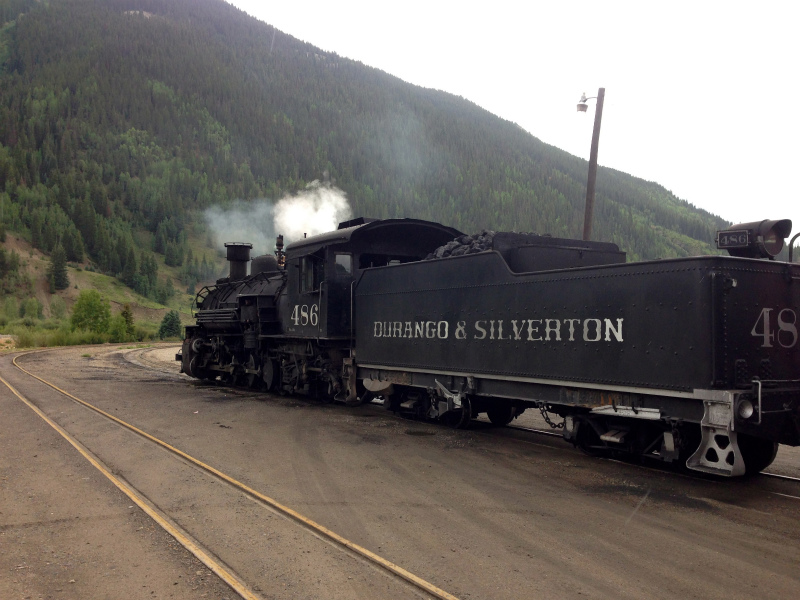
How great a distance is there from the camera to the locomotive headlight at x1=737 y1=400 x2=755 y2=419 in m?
6.19

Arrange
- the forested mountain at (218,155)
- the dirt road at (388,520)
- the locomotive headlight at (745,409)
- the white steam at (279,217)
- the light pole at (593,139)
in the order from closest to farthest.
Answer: the dirt road at (388,520)
the locomotive headlight at (745,409)
the light pole at (593,139)
the white steam at (279,217)
the forested mountain at (218,155)

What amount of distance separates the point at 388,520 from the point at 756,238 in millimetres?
4876

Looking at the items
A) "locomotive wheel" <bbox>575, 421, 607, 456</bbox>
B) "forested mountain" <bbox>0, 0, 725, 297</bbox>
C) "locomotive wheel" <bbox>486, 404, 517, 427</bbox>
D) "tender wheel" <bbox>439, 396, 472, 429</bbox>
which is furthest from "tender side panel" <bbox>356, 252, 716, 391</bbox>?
"forested mountain" <bbox>0, 0, 725, 297</bbox>

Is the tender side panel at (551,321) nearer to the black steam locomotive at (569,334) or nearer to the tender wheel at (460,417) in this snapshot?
the black steam locomotive at (569,334)

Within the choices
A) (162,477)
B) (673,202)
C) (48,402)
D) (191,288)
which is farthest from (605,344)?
(673,202)

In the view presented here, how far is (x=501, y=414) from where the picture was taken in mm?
10594

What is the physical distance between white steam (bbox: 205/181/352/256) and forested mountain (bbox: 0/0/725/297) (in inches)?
255

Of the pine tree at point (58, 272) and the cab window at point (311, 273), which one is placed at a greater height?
the pine tree at point (58, 272)

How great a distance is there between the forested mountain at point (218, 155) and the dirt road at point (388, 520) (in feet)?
280

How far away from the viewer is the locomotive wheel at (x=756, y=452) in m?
7.12

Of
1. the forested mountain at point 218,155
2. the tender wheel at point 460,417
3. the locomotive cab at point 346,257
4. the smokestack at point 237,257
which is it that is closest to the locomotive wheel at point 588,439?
the tender wheel at point 460,417

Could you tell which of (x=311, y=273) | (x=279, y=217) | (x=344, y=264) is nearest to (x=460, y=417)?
(x=344, y=264)

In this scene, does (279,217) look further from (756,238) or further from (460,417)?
(756,238)

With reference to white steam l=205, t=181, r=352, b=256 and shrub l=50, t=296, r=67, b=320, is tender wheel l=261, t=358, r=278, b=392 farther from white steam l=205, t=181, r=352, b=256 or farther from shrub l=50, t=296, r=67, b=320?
shrub l=50, t=296, r=67, b=320
